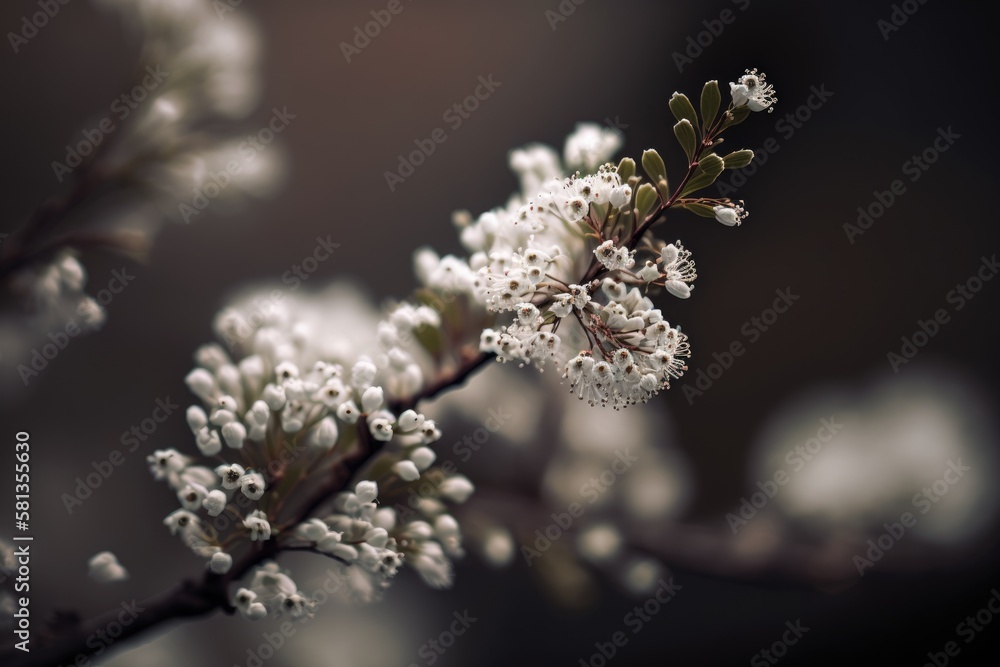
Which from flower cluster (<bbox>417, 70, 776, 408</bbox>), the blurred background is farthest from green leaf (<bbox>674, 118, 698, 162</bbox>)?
the blurred background

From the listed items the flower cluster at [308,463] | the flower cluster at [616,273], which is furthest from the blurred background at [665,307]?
the flower cluster at [616,273]

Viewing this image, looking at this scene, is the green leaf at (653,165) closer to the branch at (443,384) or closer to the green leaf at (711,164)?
the green leaf at (711,164)

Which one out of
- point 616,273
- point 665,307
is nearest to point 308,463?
point 616,273

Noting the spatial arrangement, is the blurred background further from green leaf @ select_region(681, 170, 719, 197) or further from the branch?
green leaf @ select_region(681, 170, 719, 197)

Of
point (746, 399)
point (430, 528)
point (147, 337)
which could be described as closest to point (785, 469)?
point (746, 399)

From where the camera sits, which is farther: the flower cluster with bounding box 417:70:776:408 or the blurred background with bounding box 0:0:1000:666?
the blurred background with bounding box 0:0:1000:666

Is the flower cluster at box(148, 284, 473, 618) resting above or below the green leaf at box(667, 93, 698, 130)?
below
